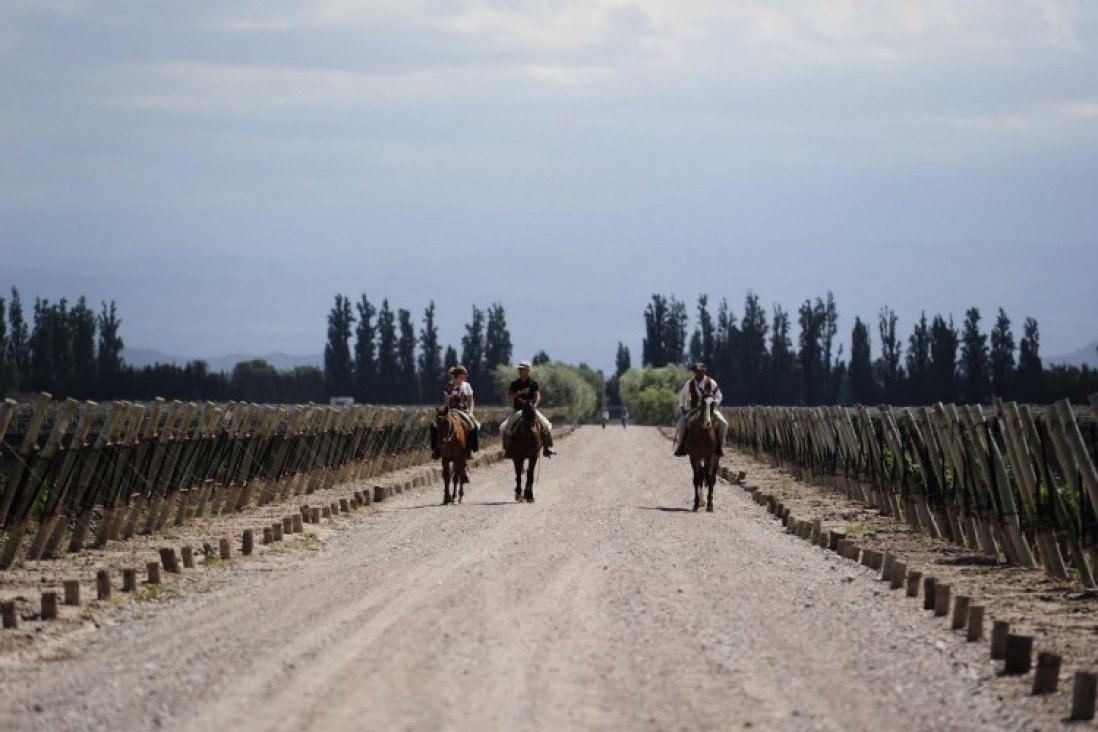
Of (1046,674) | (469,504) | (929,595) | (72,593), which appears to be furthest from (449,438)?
(1046,674)

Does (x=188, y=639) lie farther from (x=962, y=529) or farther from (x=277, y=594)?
(x=962, y=529)

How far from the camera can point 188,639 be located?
12.0 m

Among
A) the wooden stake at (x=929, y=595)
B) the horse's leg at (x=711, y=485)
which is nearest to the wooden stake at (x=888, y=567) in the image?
the wooden stake at (x=929, y=595)

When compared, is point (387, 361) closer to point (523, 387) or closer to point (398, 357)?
point (398, 357)

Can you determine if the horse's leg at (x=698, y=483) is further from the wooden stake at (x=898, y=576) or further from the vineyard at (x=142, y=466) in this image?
the wooden stake at (x=898, y=576)

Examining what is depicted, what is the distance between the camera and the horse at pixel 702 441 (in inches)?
1078

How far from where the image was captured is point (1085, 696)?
31.6ft

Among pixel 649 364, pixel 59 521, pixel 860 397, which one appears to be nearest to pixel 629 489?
pixel 59 521

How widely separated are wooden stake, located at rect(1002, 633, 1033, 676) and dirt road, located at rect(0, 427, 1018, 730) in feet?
0.60

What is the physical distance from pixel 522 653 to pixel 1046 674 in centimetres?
326

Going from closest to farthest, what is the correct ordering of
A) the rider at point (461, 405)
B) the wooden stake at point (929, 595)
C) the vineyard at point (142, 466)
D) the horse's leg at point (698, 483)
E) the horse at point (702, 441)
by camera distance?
1. the wooden stake at point (929, 595)
2. the vineyard at point (142, 466)
3. the horse's leg at point (698, 483)
4. the horse at point (702, 441)
5. the rider at point (461, 405)

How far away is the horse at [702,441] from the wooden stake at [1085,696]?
17576 mm

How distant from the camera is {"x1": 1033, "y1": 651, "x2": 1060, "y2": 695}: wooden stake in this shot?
1032cm

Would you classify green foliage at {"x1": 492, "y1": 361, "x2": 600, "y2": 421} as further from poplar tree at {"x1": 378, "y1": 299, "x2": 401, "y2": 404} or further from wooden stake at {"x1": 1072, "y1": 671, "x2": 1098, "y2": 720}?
wooden stake at {"x1": 1072, "y1": 671, "x2": 1098, "y2": 720}
